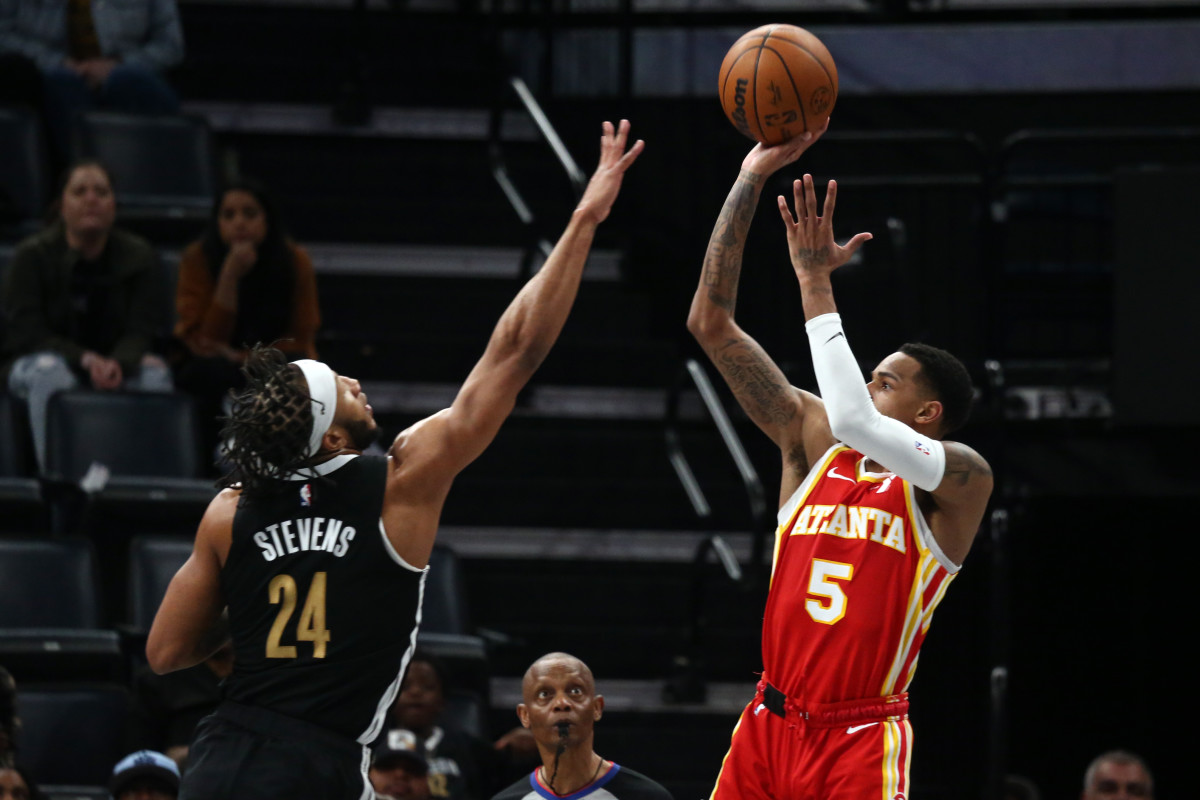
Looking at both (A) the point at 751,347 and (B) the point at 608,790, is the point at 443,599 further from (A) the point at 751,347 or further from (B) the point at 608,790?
(A) the point at 751,347

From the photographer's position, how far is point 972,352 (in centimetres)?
902

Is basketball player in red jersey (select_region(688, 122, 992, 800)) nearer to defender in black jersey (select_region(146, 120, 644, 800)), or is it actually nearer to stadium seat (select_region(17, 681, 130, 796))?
defender in black jersey (select_region(146, 120, 644, 800))

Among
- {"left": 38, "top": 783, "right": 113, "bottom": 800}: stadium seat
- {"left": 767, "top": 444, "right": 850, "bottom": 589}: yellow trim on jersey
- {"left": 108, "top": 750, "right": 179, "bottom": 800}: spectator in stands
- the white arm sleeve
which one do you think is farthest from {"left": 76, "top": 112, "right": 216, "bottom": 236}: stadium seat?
the white arm sleeve

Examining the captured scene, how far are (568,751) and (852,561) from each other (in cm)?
126

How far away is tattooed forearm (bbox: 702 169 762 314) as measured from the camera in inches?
188

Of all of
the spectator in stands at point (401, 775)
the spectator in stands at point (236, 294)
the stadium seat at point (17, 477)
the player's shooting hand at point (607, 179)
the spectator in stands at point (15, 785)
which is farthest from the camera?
the spectator in stands at point (236, 294)

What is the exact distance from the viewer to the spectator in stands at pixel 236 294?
808 cm

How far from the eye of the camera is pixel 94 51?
975cm

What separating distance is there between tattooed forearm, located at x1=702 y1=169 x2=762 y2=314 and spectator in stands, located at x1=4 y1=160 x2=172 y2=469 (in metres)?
3.83

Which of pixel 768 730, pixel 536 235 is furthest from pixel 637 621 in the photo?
pixel 768 730

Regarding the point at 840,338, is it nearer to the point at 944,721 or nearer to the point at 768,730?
the point at 768,730

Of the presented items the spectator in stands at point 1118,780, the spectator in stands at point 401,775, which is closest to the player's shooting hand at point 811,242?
the spectator in stands at point 401,775

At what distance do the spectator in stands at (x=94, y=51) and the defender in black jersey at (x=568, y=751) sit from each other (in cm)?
534

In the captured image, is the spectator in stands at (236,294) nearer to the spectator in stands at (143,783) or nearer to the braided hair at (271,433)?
the spectator in stands at (143,783)
